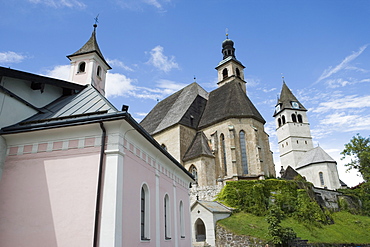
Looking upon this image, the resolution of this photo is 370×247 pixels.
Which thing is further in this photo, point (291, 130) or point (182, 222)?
point (291, 130)

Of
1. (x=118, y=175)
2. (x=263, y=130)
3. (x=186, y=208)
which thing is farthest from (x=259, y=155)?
(x=118, y=175)

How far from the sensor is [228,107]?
35.0m

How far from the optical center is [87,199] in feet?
27.6

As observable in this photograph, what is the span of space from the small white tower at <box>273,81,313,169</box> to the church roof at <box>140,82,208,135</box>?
104 feet

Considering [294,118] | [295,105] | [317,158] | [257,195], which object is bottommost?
[257,195]

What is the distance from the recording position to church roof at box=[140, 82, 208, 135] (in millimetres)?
36469

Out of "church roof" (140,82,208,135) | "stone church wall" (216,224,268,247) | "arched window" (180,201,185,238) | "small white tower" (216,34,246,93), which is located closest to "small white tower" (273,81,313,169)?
"small white tower" (216,34,246,93)

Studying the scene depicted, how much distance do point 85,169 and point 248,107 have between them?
28243 mm

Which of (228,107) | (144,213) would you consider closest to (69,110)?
(144,213)

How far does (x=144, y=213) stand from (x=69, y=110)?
473 centimetres

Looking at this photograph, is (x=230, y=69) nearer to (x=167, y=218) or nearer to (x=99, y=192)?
(x=167, y=218)

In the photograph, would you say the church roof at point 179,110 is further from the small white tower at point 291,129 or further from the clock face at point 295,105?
the clock face at point 295,105

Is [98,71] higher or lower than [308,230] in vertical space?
higher

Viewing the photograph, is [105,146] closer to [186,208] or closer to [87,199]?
[87,199]
